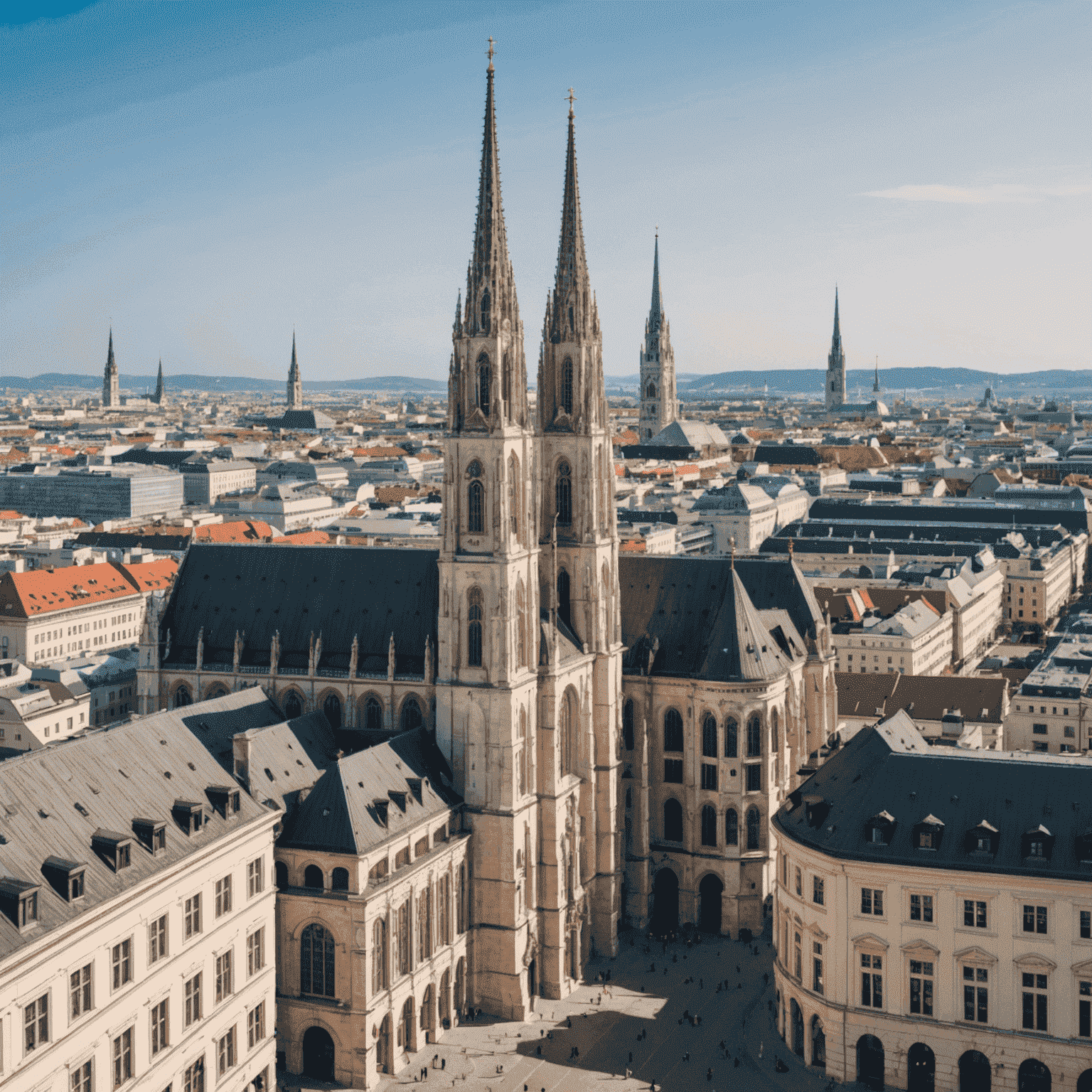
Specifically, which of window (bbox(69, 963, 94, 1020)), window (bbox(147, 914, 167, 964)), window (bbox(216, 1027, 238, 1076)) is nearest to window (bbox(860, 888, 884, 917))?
window (bbox(216, 1027, 238, 1076))

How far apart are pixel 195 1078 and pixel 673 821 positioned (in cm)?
5163

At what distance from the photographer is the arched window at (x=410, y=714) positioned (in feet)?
364

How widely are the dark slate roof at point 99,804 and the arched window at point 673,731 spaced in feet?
140

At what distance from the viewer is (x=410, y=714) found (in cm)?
11106

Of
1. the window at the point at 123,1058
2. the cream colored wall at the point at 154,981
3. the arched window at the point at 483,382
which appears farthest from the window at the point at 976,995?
the window at the point at 123,1058

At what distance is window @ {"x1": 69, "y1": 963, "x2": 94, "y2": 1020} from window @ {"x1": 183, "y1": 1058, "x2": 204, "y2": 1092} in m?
11.3

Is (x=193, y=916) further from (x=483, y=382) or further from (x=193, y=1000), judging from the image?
(x=483, y=382)

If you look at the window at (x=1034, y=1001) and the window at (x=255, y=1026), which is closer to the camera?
the window at (x=255, y=1026)

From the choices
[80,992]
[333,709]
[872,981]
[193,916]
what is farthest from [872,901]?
[80,992]

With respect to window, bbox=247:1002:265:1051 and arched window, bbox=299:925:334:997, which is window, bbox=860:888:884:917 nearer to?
arched window, bbox=299:925:334:997

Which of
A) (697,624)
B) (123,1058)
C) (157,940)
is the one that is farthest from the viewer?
(697,624)

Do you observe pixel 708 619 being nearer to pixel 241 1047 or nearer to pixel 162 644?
pixel 162 644

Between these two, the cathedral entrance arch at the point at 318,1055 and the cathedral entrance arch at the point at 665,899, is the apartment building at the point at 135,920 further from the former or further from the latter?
the cathedral entrance arch at the point at 665,899

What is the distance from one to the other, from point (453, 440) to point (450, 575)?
9247 mm
